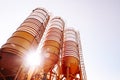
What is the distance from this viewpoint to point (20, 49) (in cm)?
966

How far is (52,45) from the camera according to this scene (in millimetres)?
12344

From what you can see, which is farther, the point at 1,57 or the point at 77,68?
the point at 77,68

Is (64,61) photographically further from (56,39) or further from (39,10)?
(39,10)

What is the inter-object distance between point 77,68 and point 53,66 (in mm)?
2002

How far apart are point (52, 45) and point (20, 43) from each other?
3.02 meters

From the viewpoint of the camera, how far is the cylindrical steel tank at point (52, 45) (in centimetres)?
1166

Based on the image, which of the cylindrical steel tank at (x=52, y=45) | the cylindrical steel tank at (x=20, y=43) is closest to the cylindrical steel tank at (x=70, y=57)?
the cylindrical steel tank at (x=52, y=45)

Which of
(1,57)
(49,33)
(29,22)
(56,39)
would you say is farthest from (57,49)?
(1,57)

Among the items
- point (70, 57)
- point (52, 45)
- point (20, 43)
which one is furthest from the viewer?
point (70, 57)

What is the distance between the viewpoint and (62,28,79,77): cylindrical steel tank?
1262cm

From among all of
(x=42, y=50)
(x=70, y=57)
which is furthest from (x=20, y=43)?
(x=70, y=57)

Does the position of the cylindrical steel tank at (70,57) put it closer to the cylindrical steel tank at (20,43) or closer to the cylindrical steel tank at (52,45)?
the cylindrical steel tank at (52,45)

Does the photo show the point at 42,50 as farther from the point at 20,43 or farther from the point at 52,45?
the point at 20,43

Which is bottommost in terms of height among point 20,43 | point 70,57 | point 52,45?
point 20,43
